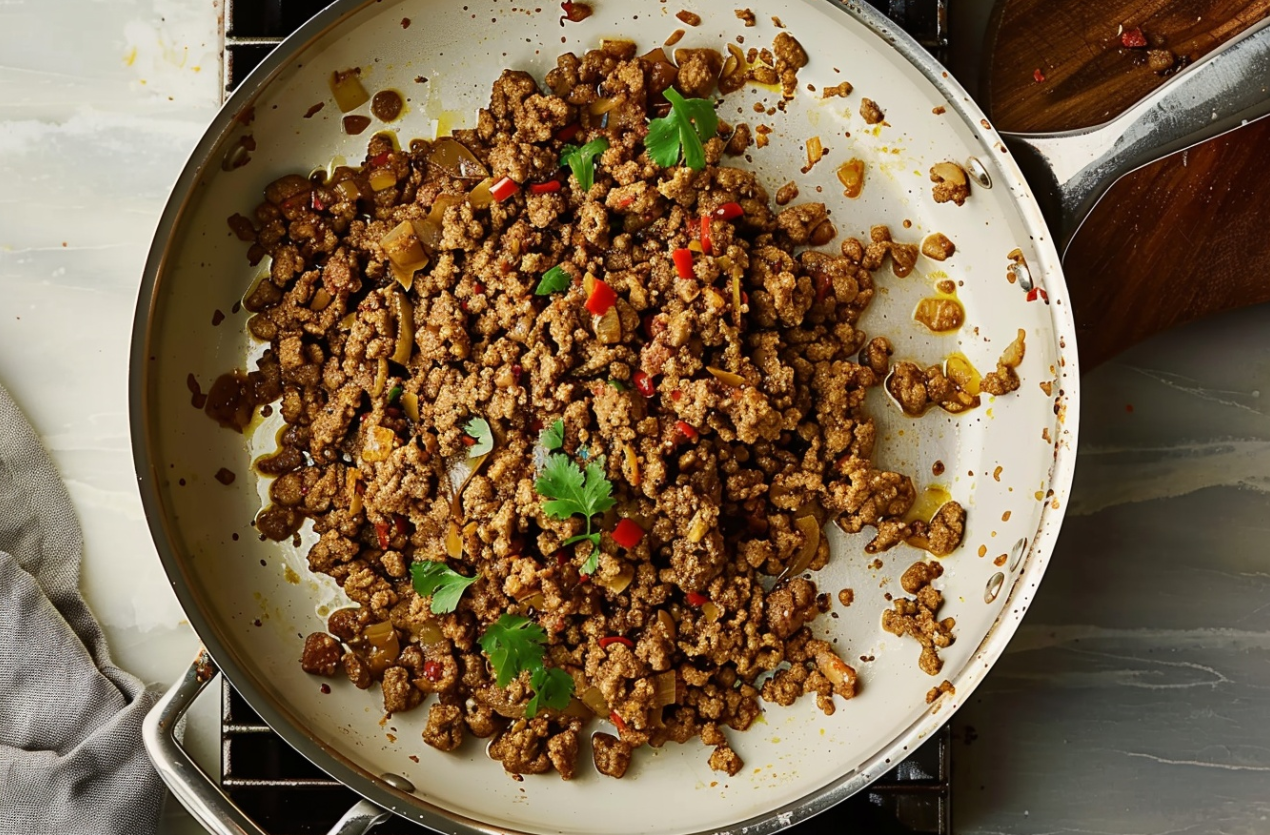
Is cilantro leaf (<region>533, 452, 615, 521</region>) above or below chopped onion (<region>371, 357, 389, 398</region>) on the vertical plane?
below

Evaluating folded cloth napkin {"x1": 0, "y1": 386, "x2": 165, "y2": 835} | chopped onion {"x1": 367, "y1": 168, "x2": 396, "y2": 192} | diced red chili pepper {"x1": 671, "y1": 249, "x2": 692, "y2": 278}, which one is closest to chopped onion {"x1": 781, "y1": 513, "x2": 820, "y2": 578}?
diced red chili pepper {"x1": 671, "y1": 249, "x2": 692, "y2": 278}

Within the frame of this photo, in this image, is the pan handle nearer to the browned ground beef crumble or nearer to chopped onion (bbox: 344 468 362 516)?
the browned ground beef crumble

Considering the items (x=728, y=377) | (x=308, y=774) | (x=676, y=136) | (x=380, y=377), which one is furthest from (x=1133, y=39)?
(x=308, y=774)

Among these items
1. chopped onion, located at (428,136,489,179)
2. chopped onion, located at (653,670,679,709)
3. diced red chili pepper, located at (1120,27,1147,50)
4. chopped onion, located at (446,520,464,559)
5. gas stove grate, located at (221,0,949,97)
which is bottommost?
chopped onion, located at (653,670,679,709)

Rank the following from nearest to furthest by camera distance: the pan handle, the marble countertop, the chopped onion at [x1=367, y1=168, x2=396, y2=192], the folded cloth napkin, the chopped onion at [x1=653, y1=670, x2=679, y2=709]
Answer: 1. the pan handle
2. the chopped onion at [x1=653, y1=670, x2=679, y2=709]
3. the chopped onion at [x1=367, y1=168, x2=396, y2=192]
4. the folded cloth napkin
5. the marble countertop

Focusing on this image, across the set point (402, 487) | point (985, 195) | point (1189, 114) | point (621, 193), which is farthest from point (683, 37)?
point (402, 487)

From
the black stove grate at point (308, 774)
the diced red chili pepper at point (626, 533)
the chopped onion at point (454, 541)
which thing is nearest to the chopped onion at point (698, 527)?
the diced red chili pepper at point (626, 533)
